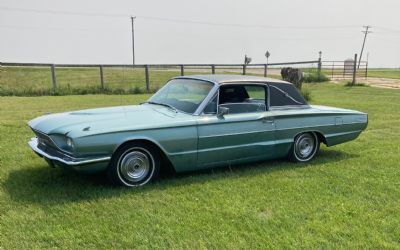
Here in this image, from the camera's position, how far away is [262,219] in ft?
13.2

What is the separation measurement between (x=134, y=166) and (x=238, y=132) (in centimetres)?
145

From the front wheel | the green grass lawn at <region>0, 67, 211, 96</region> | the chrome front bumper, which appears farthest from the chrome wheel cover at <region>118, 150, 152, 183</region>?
the green grass lawn at <region>0, 67, 211, 96</region>

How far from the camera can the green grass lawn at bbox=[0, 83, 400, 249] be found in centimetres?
358

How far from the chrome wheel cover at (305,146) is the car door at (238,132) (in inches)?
23.5

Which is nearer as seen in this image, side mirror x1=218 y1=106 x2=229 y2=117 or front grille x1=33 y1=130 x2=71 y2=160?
front grille x1=33 y1=130 x2=71 y2=160

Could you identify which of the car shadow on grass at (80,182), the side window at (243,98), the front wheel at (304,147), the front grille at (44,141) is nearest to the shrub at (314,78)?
the front wheel at (304,147)

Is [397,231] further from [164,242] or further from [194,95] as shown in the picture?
[194,95]

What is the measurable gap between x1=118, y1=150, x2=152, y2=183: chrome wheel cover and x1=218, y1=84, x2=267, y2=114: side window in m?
1.29

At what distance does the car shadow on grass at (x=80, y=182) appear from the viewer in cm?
444

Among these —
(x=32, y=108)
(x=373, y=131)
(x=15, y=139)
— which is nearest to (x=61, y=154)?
(x=15, y=139)

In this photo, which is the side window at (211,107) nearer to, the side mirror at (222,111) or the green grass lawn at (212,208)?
the side mirror at (222,111)

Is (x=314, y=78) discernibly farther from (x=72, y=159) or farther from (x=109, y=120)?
(x=72, y=159)

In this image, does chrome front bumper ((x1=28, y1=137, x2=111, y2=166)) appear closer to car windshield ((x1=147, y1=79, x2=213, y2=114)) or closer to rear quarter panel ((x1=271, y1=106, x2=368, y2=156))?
car windshield ((x1=147, y1=79, x2=213, y2=114))

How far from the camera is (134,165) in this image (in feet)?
15.8
